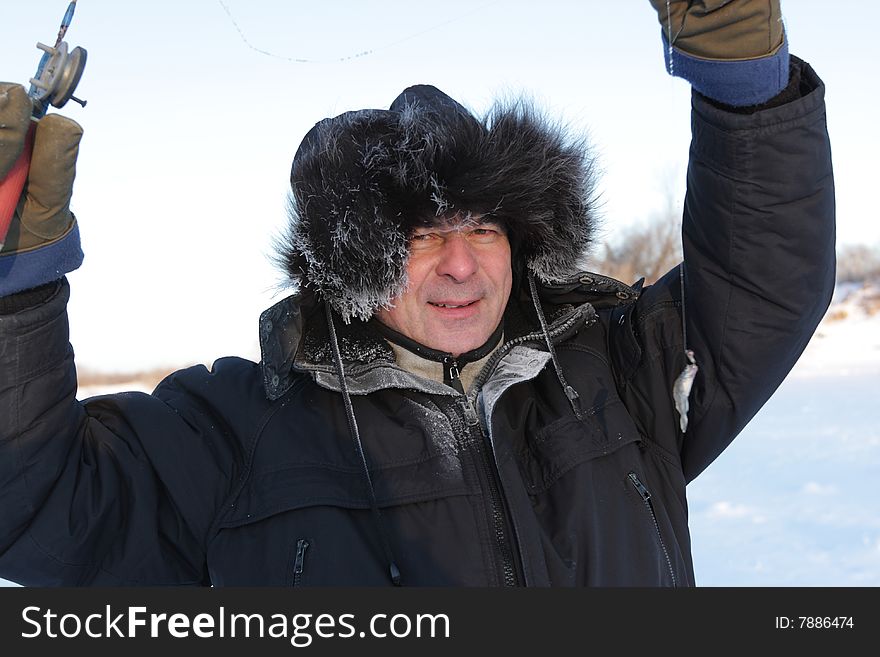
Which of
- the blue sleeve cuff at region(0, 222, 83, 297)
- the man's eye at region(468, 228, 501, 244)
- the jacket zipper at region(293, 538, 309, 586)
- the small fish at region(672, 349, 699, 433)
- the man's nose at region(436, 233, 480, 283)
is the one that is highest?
the man's eye at region(468, 228, 501, 244)

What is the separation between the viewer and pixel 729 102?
1.80 m

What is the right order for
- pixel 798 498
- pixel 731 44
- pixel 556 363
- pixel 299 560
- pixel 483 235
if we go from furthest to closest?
pixel 798 498 → pixel 483 235 → pixel 556 363 → pixel 299 560 → pixel 731 44

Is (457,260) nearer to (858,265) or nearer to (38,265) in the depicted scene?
(38,265)

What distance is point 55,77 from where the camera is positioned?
1.62 m

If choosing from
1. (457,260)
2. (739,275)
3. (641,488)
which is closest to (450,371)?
(457,260)

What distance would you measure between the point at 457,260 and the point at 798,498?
4062mm

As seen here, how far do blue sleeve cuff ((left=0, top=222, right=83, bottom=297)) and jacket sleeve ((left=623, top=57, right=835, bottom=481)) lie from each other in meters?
1.23

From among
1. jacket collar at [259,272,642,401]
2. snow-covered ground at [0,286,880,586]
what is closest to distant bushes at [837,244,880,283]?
snow-covered ground at [0,286,880,586]

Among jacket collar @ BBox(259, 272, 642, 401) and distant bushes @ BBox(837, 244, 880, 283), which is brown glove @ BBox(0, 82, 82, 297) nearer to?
jacket collar @ BBox(259, 272, 642, 401)

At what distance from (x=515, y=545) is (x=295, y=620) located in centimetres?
46

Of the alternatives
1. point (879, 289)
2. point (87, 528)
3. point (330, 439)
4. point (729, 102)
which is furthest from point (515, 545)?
point (879, 289)

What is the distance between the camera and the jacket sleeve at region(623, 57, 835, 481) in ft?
5.91

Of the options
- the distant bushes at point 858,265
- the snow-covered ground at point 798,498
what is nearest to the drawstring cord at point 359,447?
the snow-covered ground at point 798,498

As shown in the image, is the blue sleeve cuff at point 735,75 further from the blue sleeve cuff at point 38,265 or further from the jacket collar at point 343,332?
the blue sleeve cuff at point 38,265
